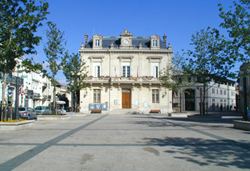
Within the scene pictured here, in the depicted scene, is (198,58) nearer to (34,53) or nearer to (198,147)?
(34,53)

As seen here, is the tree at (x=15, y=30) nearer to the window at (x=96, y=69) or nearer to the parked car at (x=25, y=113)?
the parked car at (x=25, y=113)

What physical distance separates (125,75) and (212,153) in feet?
147

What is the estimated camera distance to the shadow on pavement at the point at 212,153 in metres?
7.98

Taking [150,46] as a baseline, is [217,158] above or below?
below

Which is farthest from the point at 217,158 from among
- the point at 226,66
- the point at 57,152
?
the point at 226,66

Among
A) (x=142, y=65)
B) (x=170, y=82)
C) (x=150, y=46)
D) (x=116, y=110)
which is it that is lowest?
(x=116, y=110)

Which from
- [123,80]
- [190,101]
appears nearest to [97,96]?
[123,80]

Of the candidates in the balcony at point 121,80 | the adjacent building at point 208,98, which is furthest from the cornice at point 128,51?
the adjacent building at point 208,98

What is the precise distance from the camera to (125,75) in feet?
177

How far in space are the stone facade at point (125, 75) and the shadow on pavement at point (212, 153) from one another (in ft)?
135

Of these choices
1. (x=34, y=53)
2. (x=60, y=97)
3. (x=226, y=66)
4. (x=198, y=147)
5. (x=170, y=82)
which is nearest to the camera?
(x=198, y=147)

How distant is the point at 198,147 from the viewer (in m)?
10.5

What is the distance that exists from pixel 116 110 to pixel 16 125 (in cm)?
3384

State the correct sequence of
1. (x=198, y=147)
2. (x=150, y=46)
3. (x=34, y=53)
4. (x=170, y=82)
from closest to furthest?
(x=198, y=147) < (x=34, y=53) < (x=170, y=82) < (x=150, y=46)
